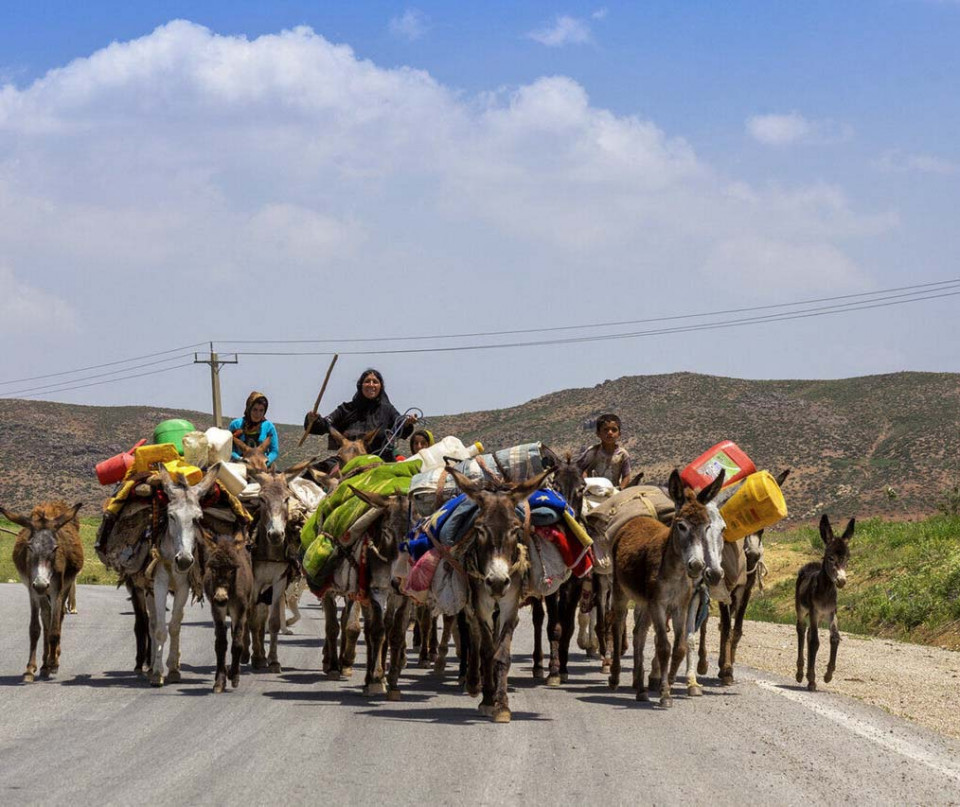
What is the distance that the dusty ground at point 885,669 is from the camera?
14.4 m

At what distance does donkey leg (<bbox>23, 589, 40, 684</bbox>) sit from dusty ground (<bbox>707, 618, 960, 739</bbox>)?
7.67 meters

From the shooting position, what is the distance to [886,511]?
72.9 m

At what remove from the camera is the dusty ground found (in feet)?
47.2

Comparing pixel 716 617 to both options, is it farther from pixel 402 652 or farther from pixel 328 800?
pixel 328 800

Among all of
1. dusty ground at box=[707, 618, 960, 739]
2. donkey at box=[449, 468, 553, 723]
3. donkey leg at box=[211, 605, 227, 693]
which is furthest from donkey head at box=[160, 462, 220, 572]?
dusty ground at box=[707, 618, 960, 739]

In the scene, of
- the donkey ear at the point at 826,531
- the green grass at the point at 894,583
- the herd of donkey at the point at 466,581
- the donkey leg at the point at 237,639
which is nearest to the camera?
the herd of donkey at the point at 466,581

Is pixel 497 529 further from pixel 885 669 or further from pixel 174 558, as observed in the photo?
pixel 885 669

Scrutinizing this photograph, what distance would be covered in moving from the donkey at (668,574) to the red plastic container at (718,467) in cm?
98

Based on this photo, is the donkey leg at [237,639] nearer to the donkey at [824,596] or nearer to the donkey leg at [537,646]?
the donkey leg at [537,646]

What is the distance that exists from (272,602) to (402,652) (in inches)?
114

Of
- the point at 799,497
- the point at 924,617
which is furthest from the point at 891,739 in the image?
the point at 799,497

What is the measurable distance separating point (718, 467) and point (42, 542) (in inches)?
299

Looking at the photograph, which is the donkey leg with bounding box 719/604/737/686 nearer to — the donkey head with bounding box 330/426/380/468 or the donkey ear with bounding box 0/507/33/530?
the donkey head with bounding box 330/426/380/468

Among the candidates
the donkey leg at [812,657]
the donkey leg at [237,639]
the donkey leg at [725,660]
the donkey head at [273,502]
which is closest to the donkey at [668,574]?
the donkey leg at [725,660]
